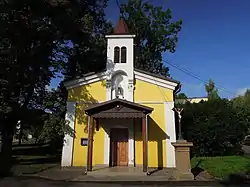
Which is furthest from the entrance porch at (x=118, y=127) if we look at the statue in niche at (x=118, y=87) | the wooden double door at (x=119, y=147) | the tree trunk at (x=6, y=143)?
the tree trunk at (x=6, y=143)

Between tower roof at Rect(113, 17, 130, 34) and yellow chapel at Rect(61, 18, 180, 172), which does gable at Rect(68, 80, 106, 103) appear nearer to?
yellow chapel at Rect(61, 18, 180, 172)

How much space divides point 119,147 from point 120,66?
5.88 m

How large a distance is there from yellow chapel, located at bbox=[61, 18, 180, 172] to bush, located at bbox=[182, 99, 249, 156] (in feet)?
9.98

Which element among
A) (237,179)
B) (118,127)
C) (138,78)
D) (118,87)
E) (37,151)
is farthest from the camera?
(37,151)

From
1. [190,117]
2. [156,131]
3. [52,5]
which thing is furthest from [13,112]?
[190,117]

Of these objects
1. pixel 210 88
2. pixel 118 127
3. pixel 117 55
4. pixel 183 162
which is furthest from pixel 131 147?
pixel 210 88

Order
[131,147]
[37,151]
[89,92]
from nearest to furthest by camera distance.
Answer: [131,147] < [89,92] < [37,151]

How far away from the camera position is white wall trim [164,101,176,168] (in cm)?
1662

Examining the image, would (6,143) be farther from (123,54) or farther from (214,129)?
(214,129)

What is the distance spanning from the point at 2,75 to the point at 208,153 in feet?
51.2

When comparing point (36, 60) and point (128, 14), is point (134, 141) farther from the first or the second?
point (128, 14)

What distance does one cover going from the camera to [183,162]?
12.4m

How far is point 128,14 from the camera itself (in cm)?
3244

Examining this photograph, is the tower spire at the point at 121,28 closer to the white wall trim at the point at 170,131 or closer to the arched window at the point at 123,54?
the arched window at the point at 123,54
